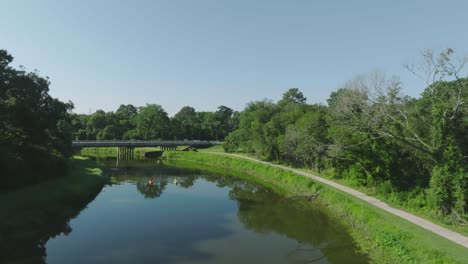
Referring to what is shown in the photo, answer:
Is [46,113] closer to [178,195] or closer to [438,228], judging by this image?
[178,195]

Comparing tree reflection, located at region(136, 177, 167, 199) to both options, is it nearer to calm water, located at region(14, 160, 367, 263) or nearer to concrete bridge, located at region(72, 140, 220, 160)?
calm water, located at region(14, 160, 367, 263)

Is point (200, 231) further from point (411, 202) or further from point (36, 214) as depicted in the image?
point (411, 202)

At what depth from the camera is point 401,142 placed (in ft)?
101

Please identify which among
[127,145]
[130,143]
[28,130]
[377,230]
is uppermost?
[28,130]

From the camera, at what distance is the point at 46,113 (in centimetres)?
3788

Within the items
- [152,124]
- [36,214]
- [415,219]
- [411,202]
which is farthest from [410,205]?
[152,124]

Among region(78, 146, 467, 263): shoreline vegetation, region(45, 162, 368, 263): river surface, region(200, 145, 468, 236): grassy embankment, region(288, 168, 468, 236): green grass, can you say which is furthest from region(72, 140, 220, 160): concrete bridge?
region(200, 145, 468, 236): grassy embankment

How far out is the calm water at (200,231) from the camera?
20.8m

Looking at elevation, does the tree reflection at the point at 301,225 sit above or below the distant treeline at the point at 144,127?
below

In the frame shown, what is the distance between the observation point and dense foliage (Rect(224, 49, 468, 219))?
2362cm

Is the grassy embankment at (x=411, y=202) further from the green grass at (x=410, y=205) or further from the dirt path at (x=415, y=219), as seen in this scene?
the dirt path at (x=415, y=219)

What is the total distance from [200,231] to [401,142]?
18394 millimetres

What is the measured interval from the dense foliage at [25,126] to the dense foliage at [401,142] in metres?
28.0

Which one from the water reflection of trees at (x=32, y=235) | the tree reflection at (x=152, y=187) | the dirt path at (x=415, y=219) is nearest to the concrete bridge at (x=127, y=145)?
the tree reflection at (x=152, y=187)
